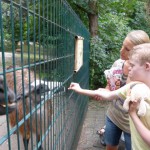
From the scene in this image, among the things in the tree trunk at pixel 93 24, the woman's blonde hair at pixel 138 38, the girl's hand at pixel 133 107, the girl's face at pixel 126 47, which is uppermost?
the tree trunk at pixel 93 24

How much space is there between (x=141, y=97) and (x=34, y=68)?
2.27 feet

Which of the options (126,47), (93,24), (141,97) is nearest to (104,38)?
(93,24)

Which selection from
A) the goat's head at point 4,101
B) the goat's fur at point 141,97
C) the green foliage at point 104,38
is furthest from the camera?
the green foliage at point 104,38

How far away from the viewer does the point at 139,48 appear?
1.89 m

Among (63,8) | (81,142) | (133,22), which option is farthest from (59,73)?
(133,22)

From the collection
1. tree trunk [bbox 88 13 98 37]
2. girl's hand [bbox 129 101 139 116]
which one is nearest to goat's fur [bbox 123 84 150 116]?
girl's hand [bbox 129 101 139 116]

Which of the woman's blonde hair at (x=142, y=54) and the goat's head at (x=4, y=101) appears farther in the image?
the woman's blonde hair at (x=142, y=54)

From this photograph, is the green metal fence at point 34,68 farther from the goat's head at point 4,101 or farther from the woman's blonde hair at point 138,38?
the woman's blonde hair at point 138,38

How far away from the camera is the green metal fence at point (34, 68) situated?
1.26 metres

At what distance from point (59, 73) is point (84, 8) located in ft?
21.0

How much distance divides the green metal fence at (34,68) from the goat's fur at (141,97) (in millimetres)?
575

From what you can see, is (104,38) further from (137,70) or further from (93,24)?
(137,70)

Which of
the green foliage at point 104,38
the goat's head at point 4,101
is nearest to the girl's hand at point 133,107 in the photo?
A: the goat's head at point 4,101

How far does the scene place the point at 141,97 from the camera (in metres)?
1.82
